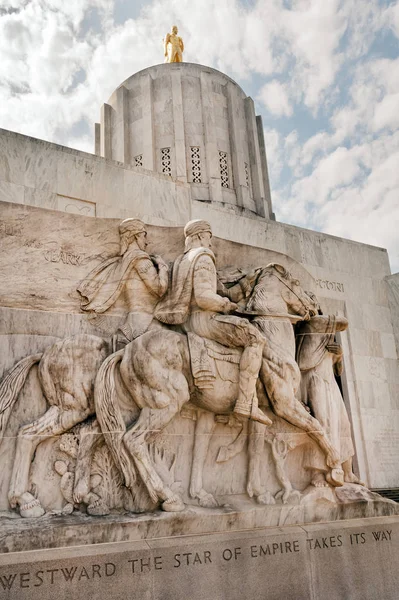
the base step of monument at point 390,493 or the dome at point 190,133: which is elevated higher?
the dome at point 190,133

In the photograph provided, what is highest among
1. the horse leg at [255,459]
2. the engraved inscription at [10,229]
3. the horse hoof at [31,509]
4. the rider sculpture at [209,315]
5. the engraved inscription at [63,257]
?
the engraved inscription at [10,229]

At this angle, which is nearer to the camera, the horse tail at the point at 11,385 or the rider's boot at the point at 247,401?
the horse tail at the point at 11,385

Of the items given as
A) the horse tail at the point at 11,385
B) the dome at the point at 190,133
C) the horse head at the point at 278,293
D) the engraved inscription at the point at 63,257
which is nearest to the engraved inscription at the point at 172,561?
the horse tail at the point at 11,385

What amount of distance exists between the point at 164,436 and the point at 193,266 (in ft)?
7.50

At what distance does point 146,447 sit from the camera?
6660mm

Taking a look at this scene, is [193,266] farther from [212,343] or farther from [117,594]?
[117,594]

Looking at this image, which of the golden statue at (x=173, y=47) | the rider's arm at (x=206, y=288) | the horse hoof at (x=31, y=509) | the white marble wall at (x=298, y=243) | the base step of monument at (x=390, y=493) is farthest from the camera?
the golden statue at (x=173, y=47)

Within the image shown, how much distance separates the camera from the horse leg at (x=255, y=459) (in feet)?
23.4

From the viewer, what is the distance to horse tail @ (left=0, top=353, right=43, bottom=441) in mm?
6531

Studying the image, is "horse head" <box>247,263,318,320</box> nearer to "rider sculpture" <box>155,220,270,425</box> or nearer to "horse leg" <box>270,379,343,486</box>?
"rider sculpture" <box>155,220,270,425</box>

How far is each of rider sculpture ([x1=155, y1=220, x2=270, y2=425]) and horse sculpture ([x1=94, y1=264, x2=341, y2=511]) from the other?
0.18 metres

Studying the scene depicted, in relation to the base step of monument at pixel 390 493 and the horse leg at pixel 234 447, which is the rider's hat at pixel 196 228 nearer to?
the horse leg at pixel 234 447

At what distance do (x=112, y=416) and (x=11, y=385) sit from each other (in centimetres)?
125

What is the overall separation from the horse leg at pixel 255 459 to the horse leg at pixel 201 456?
514mm
